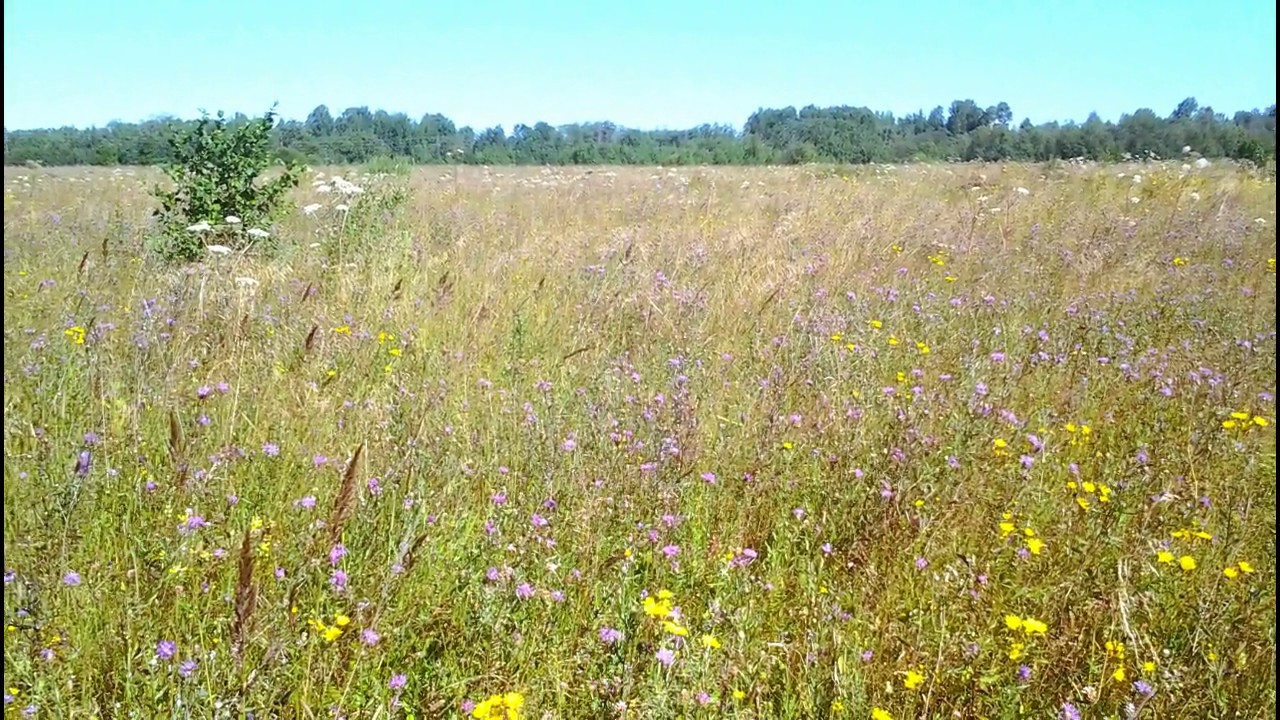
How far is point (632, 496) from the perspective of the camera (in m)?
2.49

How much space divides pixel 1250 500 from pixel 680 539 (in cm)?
190

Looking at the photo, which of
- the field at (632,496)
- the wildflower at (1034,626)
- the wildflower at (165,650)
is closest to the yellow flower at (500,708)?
the field at (632,496)

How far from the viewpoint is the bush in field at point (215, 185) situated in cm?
600

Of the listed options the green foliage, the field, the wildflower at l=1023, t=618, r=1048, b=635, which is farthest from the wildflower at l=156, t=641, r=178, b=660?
the green foliage

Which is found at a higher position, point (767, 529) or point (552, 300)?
point (552, 300)

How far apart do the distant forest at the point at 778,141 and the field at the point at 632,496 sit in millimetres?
4106

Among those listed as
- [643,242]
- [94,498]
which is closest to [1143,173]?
[643,242]

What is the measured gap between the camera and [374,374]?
349cm

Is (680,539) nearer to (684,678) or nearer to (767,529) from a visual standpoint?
(767,529)

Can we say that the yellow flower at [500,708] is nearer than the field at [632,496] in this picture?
Yes

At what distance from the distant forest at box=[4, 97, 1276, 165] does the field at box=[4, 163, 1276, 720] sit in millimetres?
4106

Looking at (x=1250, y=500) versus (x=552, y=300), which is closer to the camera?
(x=1250, y=500)

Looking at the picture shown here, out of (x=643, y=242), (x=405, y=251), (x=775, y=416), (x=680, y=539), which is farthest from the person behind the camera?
(x=643, y=242)

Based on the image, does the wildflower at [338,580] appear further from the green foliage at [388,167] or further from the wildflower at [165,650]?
the green foliage at [388,167]
